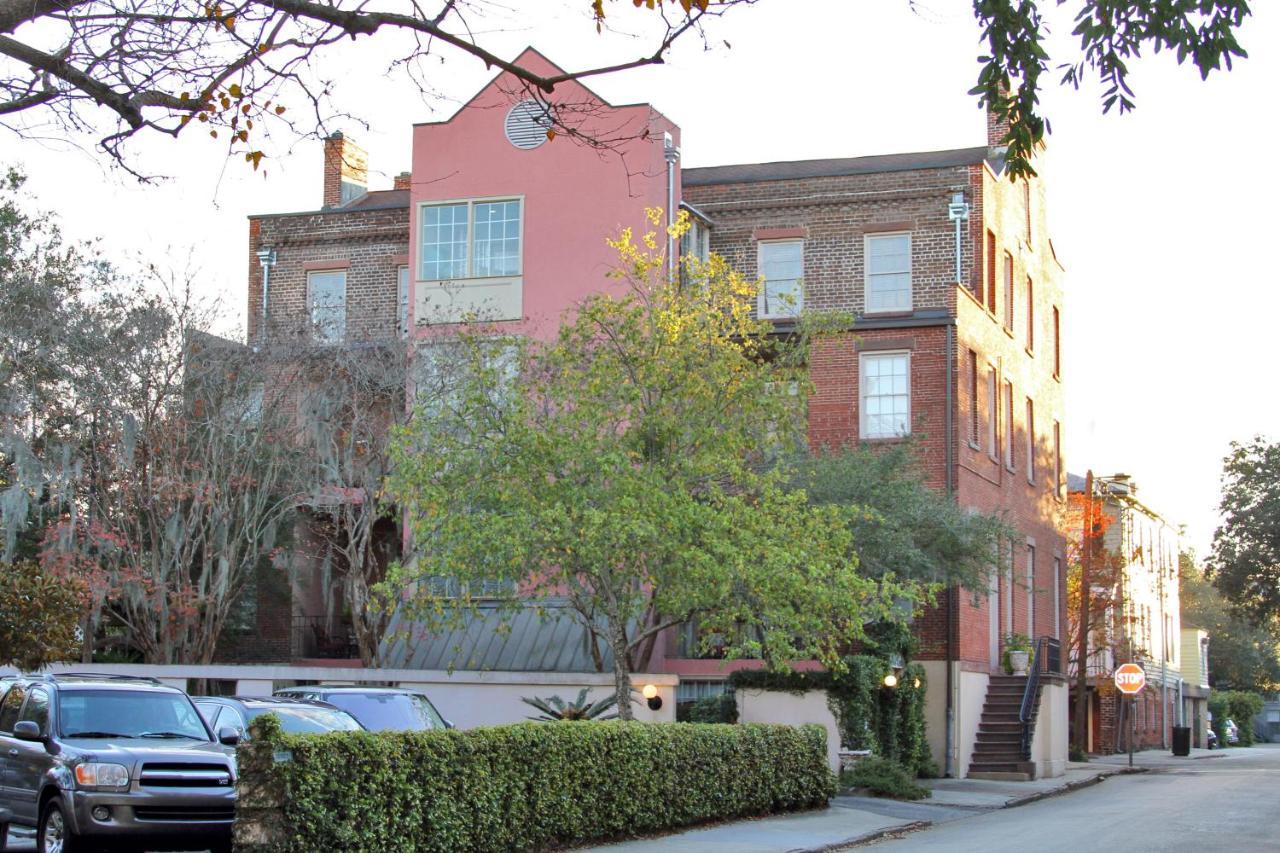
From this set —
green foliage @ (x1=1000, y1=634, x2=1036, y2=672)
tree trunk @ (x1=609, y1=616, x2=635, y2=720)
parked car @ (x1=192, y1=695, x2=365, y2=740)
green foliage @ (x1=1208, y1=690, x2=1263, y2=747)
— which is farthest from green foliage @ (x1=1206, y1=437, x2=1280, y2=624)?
parked car @ (x1=192, y1=695, x2=365, y2=740)

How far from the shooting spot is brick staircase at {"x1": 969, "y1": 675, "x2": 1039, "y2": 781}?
98.5 feet

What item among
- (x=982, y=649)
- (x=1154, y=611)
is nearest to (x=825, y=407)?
(x=982, y=649)

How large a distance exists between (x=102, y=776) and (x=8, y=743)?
179 centimetres

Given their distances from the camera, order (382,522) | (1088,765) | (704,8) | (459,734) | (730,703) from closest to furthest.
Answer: (704,8), (459,734), (730,703), (382,522), (1088,765)

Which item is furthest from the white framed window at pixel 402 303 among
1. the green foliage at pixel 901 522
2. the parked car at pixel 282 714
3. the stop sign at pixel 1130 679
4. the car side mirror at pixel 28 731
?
the stop sign at pixel 1130 679

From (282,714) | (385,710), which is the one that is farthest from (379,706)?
(282,714)

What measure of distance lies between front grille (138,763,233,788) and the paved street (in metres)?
7.28

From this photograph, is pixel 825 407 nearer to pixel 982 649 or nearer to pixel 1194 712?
pixel 982 649

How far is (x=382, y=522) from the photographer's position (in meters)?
32.2

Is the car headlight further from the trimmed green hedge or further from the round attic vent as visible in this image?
the round attic vent

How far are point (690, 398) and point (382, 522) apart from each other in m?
12.7

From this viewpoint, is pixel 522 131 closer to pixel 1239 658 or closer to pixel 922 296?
pixel 922 296

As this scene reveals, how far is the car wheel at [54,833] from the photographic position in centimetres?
1277

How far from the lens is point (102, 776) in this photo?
12.8 m
